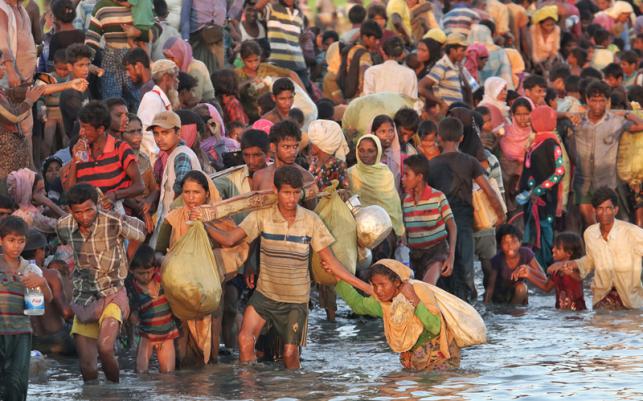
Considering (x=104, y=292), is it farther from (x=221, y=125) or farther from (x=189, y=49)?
(x=189, y=49)

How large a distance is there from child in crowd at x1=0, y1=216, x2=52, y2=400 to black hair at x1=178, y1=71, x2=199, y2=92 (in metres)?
5.75

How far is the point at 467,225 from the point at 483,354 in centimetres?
243

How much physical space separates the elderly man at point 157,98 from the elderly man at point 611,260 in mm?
3766

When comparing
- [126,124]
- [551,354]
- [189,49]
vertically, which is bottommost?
[551,354]

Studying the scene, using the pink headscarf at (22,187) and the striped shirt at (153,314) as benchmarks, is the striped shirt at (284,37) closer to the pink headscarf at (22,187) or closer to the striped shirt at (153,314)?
the pink headscarf at (22,187)

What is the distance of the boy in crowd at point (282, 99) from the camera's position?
14969mm

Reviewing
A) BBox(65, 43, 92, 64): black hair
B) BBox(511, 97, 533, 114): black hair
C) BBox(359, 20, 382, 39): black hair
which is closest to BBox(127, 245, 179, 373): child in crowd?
BBox(65, 43, 92, 64): black hair

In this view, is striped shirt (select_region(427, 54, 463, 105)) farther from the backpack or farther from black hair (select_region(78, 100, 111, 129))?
black hair (select_region(78, 100, 111, 129))

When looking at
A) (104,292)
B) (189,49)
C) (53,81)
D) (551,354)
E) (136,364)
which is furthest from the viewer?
(189,49)

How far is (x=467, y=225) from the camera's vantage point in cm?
1438

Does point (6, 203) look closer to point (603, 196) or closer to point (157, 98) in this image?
point (157, 98)

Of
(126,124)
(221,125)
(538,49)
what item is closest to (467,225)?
(221,125)

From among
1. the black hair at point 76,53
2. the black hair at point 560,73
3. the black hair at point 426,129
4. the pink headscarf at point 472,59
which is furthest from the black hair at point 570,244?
the black hair at point 560,73

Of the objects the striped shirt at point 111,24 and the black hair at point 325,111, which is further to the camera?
the black hair at point 325,111
